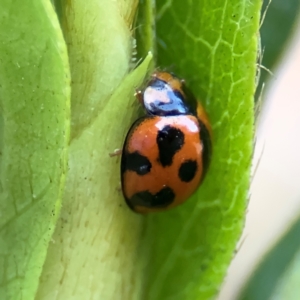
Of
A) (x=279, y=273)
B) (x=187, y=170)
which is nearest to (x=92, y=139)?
(x=187, y=170)

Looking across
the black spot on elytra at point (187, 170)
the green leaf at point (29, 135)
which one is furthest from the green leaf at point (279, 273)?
the green leaf at point (29, 135)

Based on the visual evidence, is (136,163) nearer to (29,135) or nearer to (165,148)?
(165,148)

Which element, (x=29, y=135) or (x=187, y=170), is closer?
(x=29, y=135)

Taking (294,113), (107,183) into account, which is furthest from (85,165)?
(294,113)

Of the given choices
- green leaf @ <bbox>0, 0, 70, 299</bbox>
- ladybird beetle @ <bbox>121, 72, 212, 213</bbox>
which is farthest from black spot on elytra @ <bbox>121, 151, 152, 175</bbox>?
green leaf @ <bbox>0, 0, 70, 299</bbox>

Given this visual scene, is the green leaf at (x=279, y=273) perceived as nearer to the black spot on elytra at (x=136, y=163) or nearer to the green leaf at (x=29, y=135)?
the black spot on elytra at (x=136, y=163)

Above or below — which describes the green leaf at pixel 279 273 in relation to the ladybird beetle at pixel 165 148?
below
